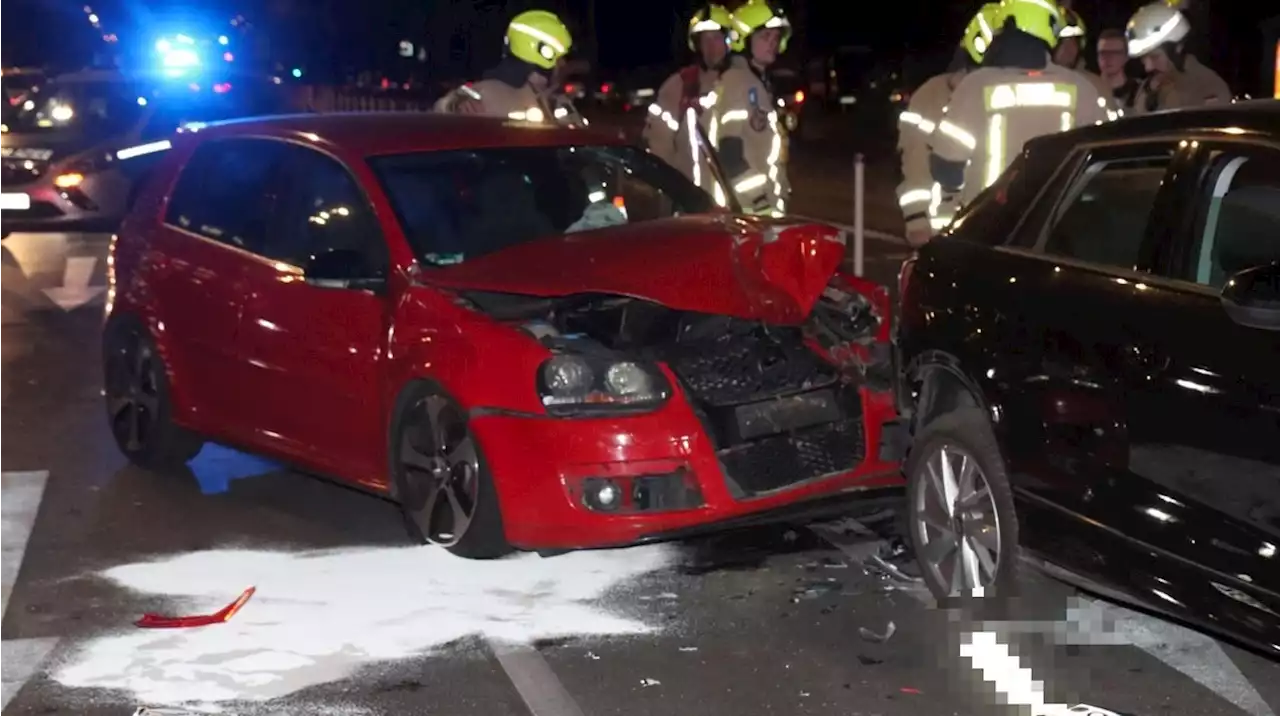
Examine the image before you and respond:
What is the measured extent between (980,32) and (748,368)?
440cm

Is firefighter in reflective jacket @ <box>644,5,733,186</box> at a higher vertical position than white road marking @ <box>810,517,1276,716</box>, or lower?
higher

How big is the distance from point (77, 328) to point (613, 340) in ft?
23.4

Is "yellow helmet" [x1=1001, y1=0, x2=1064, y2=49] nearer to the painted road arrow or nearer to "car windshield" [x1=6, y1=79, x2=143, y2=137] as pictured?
the painted road arrow

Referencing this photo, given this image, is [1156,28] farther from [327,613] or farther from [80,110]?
[80,110]

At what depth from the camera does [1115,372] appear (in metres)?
5.12

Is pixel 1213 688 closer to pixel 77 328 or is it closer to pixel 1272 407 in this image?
pixel 1272 407

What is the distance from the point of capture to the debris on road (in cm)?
584

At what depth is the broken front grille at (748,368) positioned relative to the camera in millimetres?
6539

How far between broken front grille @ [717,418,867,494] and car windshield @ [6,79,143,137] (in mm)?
13210

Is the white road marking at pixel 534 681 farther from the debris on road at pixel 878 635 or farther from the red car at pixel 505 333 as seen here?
the debris on road at pixel 878 635

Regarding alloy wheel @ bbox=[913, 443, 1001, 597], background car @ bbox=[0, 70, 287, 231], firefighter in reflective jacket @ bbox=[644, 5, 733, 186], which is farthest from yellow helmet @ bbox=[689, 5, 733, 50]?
background car @ bbox=[0, 70, 287, 231]

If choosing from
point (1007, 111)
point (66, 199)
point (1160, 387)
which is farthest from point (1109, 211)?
point (66, 199)

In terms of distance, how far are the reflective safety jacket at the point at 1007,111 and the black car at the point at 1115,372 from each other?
233 centimetres

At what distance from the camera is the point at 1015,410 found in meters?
5.57
